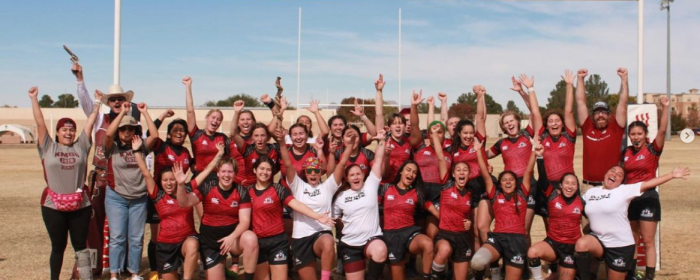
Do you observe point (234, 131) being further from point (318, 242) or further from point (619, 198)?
point (619, 198)

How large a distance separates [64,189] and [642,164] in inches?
235

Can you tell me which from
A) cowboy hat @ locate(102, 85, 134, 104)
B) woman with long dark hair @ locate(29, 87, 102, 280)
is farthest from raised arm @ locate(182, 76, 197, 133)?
woman with long dark hair @ locate(29, 87, 102, 280)

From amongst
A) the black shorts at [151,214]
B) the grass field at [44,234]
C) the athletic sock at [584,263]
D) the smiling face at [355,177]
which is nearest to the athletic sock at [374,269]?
the smiling face at [355,177]

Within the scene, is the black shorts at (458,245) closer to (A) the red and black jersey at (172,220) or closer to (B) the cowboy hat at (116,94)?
(A) the red and black jersey at (172,220)

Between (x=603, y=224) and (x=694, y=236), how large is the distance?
4.13 m

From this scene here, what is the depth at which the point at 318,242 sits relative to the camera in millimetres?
5801

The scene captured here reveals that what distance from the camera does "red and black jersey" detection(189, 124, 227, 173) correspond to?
6.54 metres

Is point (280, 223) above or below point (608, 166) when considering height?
below

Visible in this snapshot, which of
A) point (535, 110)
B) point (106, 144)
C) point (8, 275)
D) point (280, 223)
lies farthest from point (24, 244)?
point (535, 110)

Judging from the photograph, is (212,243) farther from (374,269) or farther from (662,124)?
(662,124)

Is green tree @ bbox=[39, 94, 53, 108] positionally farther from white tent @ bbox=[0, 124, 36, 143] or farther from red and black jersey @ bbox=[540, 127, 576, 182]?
red and black jersey @ bbox=[540, 127, 576, 182]

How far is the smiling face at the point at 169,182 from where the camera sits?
5.81 metres

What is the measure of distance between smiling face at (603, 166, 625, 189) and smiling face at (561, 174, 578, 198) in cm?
32

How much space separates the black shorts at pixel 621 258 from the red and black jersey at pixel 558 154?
3.05 feet
